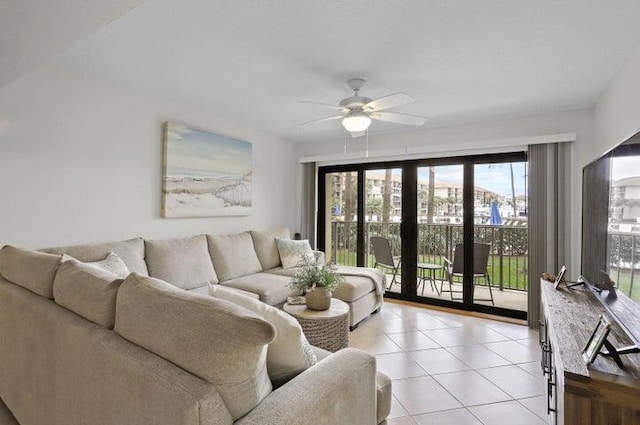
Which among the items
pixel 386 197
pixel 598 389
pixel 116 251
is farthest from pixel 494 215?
pixel 116 251

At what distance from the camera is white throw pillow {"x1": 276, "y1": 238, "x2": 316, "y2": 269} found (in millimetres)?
4207

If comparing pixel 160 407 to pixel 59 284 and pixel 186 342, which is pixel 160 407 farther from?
pixel 59 284

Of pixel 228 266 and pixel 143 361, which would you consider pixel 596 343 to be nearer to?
pixel 143 361

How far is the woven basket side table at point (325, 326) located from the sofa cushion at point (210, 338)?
1400 millimetres

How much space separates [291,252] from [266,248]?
1.07 feet

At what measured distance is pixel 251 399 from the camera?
99 cm

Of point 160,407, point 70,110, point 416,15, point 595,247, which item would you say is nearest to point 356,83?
point 416,15

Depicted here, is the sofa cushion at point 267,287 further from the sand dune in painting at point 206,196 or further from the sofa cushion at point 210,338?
the sofa cushion at point 210,338

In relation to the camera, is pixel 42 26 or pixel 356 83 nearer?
pixel 42 26

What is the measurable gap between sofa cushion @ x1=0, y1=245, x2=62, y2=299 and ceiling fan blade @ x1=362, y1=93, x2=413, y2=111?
7.47ft

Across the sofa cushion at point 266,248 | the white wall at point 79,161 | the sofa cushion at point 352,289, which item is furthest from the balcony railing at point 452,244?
the white wall at point 79,161

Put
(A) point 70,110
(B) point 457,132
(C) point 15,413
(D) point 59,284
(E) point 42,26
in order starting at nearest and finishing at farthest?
(E) point 42,26, (D) point 59,284, (C) point 15,413, (A) point 70,110, (B) point 457,132

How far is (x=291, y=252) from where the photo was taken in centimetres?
427

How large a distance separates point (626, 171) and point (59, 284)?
276cm
